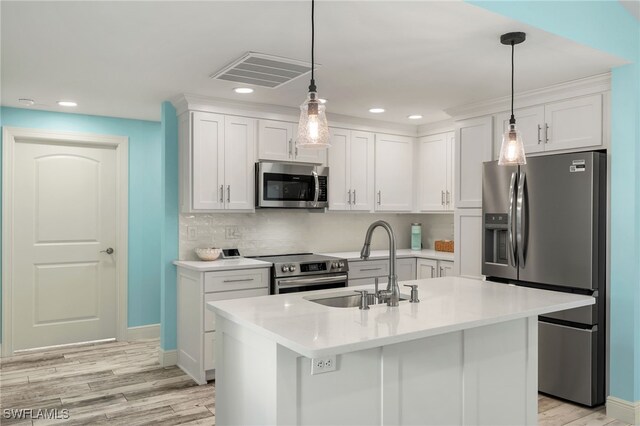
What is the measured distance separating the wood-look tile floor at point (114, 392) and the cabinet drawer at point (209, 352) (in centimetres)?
15

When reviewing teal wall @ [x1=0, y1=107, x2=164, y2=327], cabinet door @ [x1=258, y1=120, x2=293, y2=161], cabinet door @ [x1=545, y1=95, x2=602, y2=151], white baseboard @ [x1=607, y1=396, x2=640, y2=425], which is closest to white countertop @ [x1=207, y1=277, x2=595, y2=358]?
white baseboard @ [x1=607, y1=396, x2=640, y2=425]

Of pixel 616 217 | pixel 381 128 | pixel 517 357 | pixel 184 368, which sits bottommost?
pixel 184 368

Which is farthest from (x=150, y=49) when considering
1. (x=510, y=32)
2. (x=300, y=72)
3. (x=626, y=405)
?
(x=626, y=405)

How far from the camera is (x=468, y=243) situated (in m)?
4.39

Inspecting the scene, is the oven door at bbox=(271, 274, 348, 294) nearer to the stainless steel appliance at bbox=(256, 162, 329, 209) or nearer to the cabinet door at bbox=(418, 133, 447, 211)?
the stainless steel appliance at bbox=(256, 162, 329, 209)

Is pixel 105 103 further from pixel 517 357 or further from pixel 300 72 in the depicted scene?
pixel 517 357

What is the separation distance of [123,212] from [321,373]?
12.5 feet

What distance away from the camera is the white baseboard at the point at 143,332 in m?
5.16

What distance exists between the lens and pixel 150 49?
291 centimetres

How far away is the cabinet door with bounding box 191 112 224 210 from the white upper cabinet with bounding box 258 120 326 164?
386 millimetres

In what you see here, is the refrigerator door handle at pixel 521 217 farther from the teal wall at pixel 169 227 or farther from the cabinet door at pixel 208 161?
the teal wall at pixel 169 227

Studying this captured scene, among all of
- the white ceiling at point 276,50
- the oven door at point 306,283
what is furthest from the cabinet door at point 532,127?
the oven door at point 306,283

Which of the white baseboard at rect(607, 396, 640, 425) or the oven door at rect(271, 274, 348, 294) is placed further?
the oven door at rect(271, 274, 348, 294)

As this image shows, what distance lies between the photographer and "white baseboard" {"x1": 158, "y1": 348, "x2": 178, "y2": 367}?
14.2 feet
